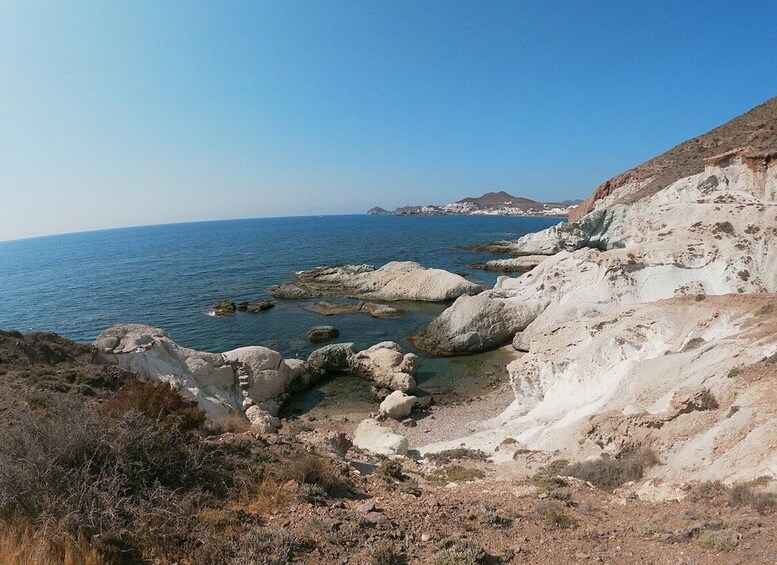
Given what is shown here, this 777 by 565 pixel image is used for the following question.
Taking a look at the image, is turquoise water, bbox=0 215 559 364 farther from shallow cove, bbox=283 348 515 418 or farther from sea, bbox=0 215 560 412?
shallow cove, bbox=283 348 515 418

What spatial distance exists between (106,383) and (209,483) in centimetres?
927

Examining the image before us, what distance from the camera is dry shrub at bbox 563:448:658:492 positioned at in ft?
29.4

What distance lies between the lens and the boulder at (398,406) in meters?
19.8

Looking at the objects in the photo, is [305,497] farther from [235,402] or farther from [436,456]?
[235,402]

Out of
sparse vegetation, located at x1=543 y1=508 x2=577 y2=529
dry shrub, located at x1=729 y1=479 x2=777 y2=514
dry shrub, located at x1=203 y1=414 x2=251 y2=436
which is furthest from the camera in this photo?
dry shrub, located at x1=203 y1=414 x2=251 y2=436

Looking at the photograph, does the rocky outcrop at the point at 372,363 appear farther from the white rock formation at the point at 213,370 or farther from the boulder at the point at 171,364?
the boulder at the point at 171,364

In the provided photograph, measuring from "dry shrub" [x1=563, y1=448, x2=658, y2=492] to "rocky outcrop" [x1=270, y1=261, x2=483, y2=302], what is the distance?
102 ft

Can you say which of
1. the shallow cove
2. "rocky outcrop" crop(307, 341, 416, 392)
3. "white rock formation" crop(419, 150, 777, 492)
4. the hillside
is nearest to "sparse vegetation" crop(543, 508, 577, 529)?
"white rock formation" crop(419, 150, 777, 492)

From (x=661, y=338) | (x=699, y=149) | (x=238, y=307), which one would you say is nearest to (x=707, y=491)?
(x=661, y=338)

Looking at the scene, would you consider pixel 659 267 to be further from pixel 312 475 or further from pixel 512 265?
pixel 512 265

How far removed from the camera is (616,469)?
926cm

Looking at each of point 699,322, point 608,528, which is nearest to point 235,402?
point 608,528

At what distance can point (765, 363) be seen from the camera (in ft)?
30.7

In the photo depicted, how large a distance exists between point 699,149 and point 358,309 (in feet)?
160
